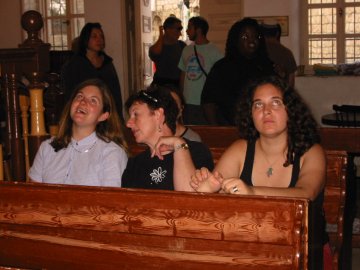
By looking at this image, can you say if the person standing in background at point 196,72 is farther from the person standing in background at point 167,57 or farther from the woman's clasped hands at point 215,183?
the woman's clasped hands at point 215,183

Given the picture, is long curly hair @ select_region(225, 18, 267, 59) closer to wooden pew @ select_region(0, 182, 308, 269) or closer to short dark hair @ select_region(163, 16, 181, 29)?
wooden pew @ select_region(0, 182, 308, 269)

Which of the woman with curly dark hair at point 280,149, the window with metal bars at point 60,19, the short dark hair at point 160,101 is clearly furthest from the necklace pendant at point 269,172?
the window with metal bars at point 60,19

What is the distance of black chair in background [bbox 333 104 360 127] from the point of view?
541 cm

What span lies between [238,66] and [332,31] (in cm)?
456

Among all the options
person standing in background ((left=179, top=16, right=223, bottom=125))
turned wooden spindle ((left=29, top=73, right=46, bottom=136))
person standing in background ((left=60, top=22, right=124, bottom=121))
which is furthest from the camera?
person standing in background ((left=179, top=16, right=223, bottom=125))

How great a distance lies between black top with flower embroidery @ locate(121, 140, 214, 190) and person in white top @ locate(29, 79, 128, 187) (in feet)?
0.58

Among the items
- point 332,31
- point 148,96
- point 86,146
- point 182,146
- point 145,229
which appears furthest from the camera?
point 332,31

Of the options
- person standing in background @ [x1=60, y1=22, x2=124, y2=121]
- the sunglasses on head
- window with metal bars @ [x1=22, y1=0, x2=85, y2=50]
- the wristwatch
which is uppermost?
window with metal bars @ [x1=22, y1=0, x2=85, y2=50]

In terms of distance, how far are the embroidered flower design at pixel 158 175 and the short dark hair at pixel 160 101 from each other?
0.23 m

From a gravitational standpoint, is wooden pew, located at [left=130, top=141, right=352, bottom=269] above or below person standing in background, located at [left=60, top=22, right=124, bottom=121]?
below

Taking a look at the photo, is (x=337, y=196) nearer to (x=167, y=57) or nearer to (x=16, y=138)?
(x=16, y=138)

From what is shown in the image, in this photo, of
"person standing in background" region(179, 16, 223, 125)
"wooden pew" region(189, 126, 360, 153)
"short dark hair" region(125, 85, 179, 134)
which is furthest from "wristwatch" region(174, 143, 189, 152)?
"person standing in background" region(179, 16, 223, 125)

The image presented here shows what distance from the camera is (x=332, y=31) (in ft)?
27.6

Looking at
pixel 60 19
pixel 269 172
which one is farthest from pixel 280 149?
pixel 60 19
